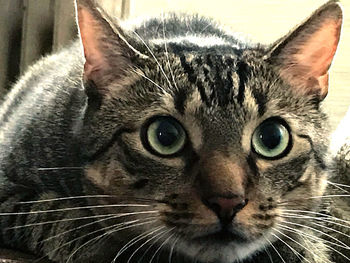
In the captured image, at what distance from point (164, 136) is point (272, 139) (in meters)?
0.20

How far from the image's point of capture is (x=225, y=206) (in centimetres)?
108

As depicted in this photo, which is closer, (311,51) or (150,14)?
(311,51)

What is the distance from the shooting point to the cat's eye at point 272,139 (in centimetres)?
122

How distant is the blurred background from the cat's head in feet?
2.63

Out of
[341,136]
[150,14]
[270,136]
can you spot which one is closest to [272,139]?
[270,136]

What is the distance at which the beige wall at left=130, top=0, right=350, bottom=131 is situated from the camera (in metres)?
2.17

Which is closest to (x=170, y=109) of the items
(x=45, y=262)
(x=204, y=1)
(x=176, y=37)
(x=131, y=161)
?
(x=131, y=161)

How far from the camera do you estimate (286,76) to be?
52.2 inches

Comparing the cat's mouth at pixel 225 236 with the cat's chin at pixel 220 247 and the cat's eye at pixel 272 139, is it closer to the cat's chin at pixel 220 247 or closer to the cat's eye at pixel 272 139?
the cat's chin at pixel 220 247

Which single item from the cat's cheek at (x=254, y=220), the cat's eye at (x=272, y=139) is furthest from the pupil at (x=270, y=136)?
the cat's cheek at (x=254, y=220)

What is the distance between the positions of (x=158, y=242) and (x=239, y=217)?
0.64 ft

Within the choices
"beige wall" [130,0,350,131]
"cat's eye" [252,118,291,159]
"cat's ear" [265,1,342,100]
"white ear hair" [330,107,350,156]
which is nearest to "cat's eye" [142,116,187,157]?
"cat's eye" [252,118,291,159]

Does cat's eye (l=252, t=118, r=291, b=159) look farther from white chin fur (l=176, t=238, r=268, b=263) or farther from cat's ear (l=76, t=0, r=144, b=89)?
cat's ear (l=76, t=0, r=144, b=89)

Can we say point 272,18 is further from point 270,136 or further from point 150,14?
point 270,136
